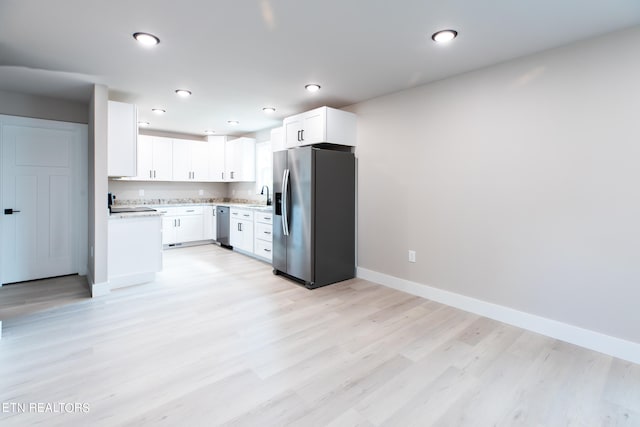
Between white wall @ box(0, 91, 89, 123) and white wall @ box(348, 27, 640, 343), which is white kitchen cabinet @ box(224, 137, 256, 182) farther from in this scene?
white wall @ box(348, 27, 640, 343)

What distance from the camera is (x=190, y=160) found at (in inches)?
254

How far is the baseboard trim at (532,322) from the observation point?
2287 millimetres

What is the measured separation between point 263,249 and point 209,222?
2134mm

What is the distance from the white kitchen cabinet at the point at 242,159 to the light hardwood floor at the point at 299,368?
11.7 feet

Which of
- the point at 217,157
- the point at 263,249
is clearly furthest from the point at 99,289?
the point at 217,157

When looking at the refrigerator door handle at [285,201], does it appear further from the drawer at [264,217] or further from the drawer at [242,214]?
the drawer at [242,214]

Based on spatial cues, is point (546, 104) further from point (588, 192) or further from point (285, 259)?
point (285, 259)

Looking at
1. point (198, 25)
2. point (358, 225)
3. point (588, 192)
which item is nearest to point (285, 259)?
point (358, 225)

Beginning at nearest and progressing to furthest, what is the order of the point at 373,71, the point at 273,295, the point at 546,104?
1. the point at 546,104
2. the point at 373,71
3. the point at 273,295

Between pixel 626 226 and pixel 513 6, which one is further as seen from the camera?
pixel 626 226

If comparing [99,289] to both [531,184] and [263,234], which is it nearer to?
[263,234]

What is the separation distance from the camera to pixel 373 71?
10.2ft

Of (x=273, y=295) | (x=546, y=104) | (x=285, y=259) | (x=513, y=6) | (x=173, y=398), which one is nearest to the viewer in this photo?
(x=173, y=398)

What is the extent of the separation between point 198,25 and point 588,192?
3.25m
